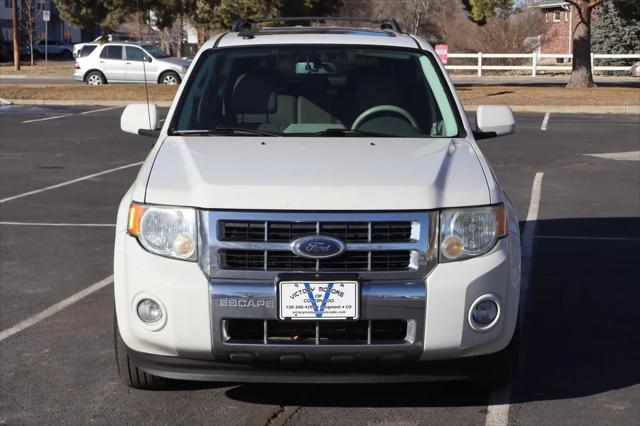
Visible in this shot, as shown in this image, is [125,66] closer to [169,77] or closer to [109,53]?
[109,53]

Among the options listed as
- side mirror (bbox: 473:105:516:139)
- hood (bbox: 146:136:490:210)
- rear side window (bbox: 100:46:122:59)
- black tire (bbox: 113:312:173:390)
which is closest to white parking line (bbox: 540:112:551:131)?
side mirror (bbox: 473:105:516:139)

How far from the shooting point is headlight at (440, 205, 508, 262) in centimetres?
462

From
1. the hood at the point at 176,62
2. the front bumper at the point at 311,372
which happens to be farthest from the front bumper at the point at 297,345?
the hood at the point at 176,62

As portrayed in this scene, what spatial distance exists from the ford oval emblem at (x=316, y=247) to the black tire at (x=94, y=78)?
3361 cm

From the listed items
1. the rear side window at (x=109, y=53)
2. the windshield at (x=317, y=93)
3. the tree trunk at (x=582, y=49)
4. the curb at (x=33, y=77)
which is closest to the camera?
the windshield at (x=317, y=93)

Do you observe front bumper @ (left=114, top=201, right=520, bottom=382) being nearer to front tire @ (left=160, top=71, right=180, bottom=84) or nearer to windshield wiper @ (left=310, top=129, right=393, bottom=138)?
windshield wiper @ (left=310, top=129, right=393, bottom=138)

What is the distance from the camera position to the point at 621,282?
25.6 feet

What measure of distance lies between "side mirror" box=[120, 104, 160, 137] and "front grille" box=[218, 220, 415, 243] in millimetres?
1860

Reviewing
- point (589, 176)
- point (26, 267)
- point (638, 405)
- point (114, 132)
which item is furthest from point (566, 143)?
point (638, 405)

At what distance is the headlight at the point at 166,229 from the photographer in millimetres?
4605

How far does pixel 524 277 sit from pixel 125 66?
30.3 meters

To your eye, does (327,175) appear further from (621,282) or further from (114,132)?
(114,132)

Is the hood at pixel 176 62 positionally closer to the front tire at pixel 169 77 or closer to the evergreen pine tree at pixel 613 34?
the front tire at pixel 169 77

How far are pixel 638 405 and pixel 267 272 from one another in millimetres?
1998
